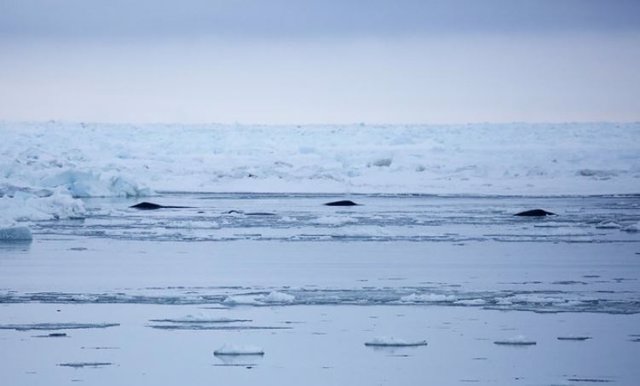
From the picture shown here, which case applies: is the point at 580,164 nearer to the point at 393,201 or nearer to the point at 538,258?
the point at 393,201

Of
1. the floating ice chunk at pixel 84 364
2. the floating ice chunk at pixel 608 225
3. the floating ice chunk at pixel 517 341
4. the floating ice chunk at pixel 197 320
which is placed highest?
the floating ice chunk at pixel 608 225

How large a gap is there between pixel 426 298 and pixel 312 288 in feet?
3.59

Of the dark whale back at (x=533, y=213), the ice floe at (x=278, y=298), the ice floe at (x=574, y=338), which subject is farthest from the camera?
the dark whale back at (x=533, y=213)

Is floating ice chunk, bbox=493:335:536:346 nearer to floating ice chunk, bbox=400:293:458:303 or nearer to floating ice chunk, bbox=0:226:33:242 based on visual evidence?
floating ice chunk, bbox=400:293:458:303

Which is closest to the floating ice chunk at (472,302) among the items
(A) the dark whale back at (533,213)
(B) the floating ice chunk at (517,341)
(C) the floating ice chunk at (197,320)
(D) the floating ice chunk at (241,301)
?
(D) the floating ice chunk at (241,301)

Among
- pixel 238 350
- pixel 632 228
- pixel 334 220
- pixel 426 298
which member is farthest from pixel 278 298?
pixel 334 220

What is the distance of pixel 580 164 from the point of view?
1459 inches

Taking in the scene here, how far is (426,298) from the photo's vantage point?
8914mm

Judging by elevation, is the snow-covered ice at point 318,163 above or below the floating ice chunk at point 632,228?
above

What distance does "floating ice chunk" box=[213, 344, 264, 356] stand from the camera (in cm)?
669

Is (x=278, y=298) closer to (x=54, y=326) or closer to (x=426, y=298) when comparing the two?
(x=426, y=298)

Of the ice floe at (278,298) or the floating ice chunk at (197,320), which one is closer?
the floating ice chunk at (197,320)

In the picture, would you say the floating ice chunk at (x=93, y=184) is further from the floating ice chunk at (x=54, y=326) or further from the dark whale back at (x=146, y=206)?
the floating ice chunk at (x=54, y=326)

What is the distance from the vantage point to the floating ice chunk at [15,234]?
13789 mm
